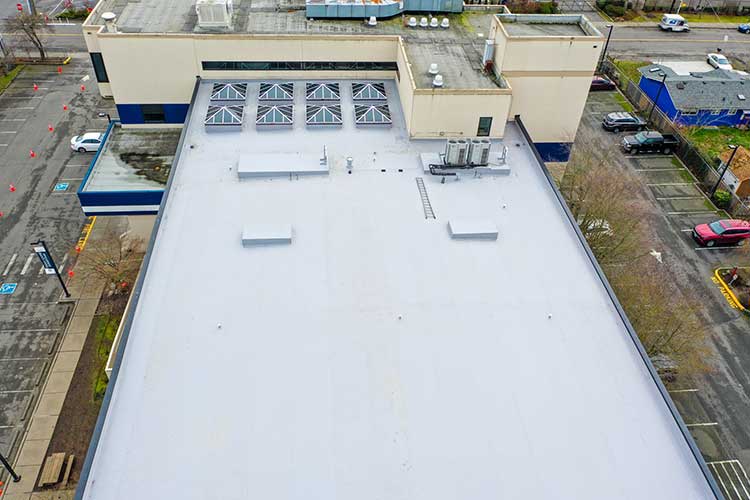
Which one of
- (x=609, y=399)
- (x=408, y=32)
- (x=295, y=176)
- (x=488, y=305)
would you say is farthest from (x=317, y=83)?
(x=609, y=399)

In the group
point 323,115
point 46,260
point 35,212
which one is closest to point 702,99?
point 323,115

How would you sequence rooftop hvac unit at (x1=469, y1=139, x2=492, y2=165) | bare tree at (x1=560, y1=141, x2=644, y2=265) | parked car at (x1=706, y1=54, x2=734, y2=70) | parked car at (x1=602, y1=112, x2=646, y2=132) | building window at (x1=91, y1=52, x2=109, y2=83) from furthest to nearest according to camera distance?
parked car at (x1=706, y1=54, x2=734, y2=70), parked car at (x1=602, y1=112, x2=646, y2=132), building window at (x1=91, y1=52, x2=109, y2=83), bare tree at (x1=560, y1=141, x2=644, y2=265), rooftop hvac unit at (x1=469, y1=139, x2=492, y2=165)

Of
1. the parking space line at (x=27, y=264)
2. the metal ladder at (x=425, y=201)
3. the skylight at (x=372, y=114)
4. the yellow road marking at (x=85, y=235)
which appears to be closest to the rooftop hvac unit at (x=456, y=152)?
the metal ladder at (x=425, y=201)

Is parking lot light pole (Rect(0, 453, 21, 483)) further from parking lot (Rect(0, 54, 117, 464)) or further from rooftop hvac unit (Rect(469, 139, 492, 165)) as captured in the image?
rooftop hvac unit (Rect(469, 139, 492, 165))

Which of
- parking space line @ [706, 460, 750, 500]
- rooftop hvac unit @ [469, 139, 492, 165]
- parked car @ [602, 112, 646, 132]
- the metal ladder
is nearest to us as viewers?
parking space line @ [706, 460, 750, 500]

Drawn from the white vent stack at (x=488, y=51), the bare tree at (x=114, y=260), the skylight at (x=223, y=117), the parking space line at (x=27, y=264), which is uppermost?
the white vent stack at (x=488, y=51)

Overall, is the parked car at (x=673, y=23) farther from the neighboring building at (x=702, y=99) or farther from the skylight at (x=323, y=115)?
the skylight at (x=323, y=115)

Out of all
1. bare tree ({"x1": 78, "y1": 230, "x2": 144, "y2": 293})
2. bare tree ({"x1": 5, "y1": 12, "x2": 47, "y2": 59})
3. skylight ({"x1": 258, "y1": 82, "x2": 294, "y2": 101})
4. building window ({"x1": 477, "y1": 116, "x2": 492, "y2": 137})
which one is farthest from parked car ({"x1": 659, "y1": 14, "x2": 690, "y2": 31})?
bare tree ({"x1": 5, "y1": 12, "x2": 47, "y2": 59})

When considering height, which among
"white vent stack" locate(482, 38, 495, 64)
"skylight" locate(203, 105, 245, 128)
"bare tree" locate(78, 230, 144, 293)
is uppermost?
"white vent stack" locate(482, 38, 495, 64)
